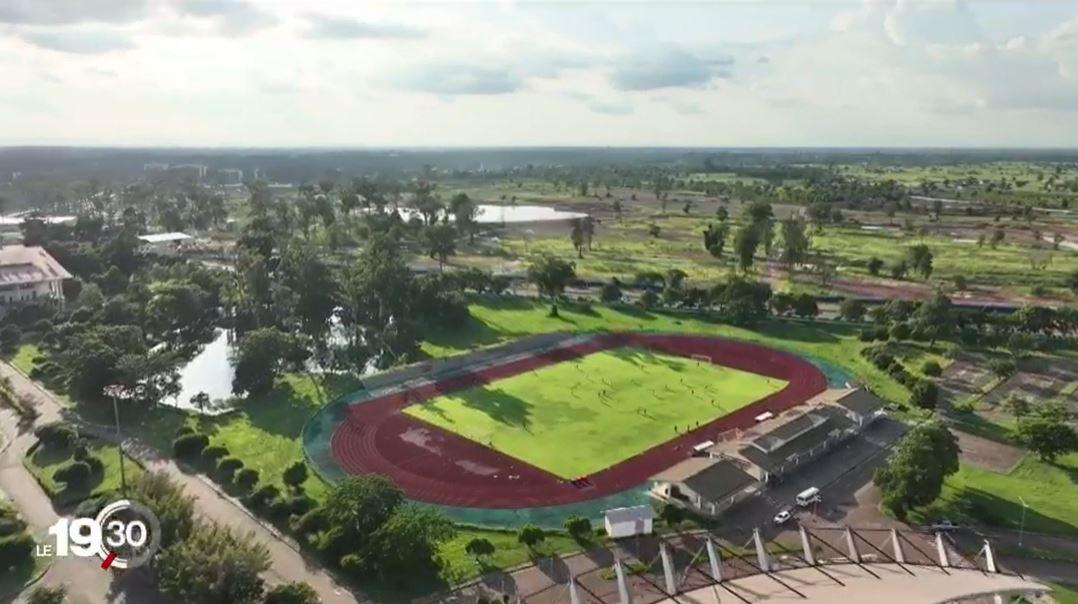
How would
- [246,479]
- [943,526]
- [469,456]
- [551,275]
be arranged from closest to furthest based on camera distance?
[943,526] → [246,479] → [469,456] → [551,275]

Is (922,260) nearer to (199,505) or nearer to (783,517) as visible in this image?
(783,517)

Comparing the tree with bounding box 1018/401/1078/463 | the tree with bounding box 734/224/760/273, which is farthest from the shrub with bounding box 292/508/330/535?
the tree with bounding box 734/224/760/273

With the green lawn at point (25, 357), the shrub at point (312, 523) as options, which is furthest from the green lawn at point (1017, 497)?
the green lawn at point (25, 357)

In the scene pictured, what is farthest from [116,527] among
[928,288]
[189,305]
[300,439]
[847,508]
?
[928,288]

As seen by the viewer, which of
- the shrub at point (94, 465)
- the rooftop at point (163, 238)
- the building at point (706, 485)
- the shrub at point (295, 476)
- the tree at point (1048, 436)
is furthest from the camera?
the rooftop at point (163, 238)

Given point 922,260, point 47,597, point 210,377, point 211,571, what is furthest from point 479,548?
point 922,260

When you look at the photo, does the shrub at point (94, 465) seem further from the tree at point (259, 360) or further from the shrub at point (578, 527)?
the shrub at point (578, 527)

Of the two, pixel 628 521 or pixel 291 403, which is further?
pixel 291 403
